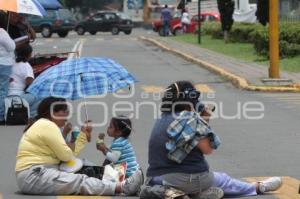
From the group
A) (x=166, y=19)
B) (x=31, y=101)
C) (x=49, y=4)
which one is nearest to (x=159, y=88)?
(x=49, y=4)

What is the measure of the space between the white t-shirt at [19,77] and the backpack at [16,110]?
0.16 meters

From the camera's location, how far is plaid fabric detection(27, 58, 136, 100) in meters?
9.11

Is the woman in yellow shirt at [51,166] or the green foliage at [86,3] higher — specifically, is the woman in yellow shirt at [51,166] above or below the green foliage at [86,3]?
above

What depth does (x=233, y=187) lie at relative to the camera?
8086 mm

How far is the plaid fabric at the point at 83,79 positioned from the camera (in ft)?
29.9

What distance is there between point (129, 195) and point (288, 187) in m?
1.63

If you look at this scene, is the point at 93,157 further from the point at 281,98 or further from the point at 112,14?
the point at 112,14

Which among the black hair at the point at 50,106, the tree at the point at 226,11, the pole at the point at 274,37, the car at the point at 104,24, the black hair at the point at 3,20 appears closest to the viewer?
the black hair at the point at 50,106

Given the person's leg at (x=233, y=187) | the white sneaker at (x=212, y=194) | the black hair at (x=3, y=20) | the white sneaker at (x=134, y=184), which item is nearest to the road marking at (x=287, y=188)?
the person's leg at (x=233, y=187)

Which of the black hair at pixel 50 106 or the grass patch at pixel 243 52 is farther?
the grass patch at pixel 243 52

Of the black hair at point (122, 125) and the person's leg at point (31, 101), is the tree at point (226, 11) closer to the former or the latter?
the person's leg at point (31, 101)

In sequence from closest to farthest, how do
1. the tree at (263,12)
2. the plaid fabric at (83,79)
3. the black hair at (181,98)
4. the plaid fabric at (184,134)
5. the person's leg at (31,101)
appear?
the plaid fabric at (184,134) → the black hair at (181,98) → the plaid fabric at (83,79) → the person's leg at (31,101) → the tree at (263,12)

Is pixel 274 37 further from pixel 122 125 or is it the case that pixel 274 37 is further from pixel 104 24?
pixel 104 24

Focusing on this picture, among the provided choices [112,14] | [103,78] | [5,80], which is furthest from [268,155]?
[112,14]
